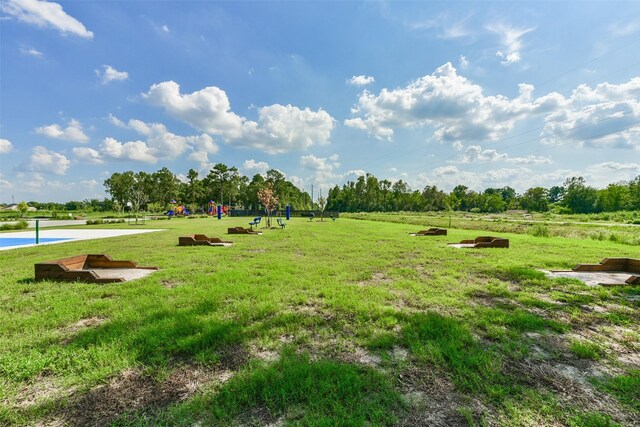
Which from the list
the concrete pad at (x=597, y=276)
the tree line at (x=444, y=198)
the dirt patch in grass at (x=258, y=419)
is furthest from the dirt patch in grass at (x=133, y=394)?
the tree line at (x=444, y=198)

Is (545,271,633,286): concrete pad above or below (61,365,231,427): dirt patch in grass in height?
above

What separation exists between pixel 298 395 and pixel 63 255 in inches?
436

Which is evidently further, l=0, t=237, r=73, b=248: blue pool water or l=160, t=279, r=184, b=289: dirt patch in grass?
l=0, t=237, r=73, b=248: blue pool water

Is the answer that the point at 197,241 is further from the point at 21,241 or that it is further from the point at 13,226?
the point at 13,226

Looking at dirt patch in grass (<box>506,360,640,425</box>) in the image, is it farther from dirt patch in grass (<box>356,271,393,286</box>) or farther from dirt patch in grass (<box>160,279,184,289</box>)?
dirt patch in grass (<box>160,279,184,289</box>)

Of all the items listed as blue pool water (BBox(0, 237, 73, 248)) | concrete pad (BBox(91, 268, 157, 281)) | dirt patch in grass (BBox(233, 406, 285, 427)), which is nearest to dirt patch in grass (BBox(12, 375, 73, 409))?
dirt patch in grass (BBox(233, 406, 285, 427))

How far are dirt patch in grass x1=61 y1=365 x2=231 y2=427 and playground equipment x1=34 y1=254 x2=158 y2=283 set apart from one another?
416 centimetres

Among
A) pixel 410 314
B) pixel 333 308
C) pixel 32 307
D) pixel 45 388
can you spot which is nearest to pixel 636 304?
pixel 410 314

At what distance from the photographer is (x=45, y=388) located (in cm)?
250

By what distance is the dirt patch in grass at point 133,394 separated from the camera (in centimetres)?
217

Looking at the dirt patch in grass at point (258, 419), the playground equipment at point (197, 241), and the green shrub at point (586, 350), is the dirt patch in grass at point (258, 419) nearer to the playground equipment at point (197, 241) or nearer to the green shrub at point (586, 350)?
the green shrub at point (586, 350)

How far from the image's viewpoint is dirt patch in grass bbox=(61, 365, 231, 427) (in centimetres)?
217

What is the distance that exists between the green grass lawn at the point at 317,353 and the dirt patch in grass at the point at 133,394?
0.01 metres

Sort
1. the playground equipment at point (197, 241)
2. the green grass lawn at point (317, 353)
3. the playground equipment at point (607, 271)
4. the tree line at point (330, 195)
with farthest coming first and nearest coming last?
the tree line at point (330, 195) < the playground equipment at point (197, 241) < the playground equipment at point (607, 271) < the green grass lawn at point (317, 353)
